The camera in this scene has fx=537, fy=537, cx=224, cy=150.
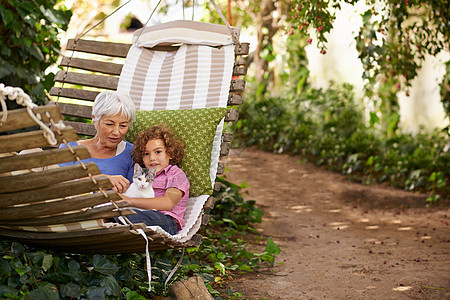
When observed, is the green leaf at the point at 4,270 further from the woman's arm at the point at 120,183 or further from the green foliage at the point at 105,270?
the woman's arm at the point at 120,183

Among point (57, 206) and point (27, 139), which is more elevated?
point (27, 139)

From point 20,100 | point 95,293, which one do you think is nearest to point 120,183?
point 95,293

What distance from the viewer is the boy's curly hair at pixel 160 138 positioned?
2.56 m

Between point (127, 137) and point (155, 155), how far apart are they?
43 cm

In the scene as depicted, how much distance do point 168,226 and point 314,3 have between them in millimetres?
1955

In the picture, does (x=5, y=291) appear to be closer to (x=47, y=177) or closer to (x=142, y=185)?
(x=47, y=177)

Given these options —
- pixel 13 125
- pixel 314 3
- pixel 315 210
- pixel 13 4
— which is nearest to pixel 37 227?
pixel 13 125

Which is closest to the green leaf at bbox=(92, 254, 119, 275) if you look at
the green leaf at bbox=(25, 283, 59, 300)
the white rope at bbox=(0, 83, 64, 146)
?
the green leaf at bbox=(25, 283, 59, 300)

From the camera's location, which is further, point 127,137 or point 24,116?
point 127,137

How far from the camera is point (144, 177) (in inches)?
92.8

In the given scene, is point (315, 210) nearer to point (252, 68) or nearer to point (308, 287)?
point (308, 287)

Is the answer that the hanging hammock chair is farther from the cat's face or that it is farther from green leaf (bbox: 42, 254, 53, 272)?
the cat's face

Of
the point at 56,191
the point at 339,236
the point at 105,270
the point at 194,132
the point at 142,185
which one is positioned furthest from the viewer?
the point at 339,236

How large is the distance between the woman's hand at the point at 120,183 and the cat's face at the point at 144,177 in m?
0.08
